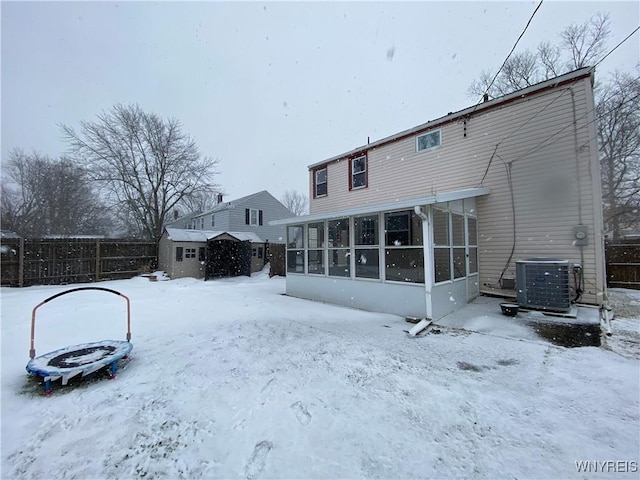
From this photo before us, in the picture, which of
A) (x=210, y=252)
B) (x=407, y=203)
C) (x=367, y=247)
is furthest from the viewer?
(x=210, y=252)

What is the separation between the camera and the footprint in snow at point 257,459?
1939mm

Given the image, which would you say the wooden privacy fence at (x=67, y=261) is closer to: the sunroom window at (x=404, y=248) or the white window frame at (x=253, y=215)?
the white window frame at (x=253, y=215)

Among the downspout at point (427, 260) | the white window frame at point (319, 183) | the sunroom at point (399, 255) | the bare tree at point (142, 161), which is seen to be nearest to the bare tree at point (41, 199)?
the bare tree at point (142, 161)

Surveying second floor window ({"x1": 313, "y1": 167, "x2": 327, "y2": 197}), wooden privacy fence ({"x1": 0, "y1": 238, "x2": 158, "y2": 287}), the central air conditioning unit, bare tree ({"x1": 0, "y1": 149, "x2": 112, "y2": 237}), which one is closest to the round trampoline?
the central air conditioning unit

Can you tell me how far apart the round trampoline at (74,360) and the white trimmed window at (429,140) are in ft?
31.9

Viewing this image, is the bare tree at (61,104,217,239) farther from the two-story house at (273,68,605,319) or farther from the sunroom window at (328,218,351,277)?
the sunroom window at (328,218,351,277)

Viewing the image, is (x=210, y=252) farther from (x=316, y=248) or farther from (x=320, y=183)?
(x=316, y=248)

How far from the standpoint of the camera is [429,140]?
9234 millimetres

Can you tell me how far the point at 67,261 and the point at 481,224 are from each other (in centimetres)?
1619

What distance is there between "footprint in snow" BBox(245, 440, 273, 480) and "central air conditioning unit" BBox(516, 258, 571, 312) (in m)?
6.50

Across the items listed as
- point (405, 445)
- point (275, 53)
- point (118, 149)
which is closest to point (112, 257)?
point (118, 149)

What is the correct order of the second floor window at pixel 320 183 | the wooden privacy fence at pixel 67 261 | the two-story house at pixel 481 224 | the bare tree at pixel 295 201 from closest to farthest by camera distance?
the two-story house at pixel 481 224
the wooden privacy fence at pixel 67 261
the second floor window at pixel 320 183
the bare tree at pixel 295 201

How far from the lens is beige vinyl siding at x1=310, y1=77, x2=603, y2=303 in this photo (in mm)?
6387

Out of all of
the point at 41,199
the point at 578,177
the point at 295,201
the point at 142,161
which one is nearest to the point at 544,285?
the point at 578,177
